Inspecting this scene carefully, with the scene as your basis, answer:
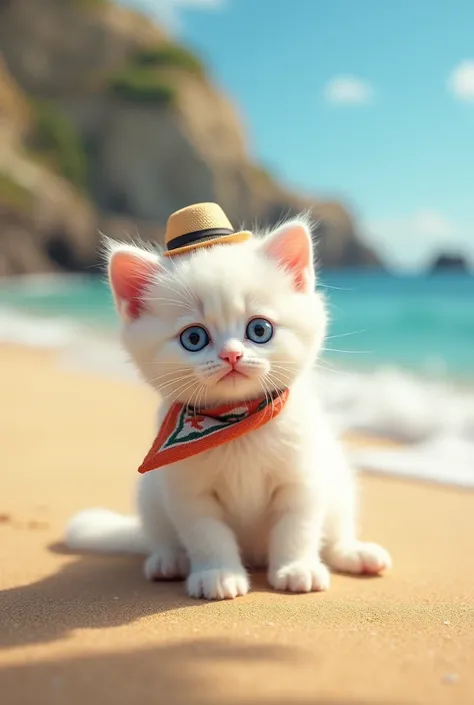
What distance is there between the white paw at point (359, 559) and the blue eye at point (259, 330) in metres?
0.95

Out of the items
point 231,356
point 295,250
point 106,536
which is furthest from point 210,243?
point 106,536

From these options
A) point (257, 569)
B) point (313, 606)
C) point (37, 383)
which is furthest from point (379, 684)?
point (37, 383)

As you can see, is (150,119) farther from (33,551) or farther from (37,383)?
(33,551)

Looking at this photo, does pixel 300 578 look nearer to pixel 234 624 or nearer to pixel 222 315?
pixel 234 624

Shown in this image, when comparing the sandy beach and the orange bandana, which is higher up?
the orange bandana

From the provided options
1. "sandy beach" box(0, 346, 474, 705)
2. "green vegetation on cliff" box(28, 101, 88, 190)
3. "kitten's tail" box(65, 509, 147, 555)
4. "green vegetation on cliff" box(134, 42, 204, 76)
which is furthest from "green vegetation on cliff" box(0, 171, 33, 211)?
"kitten's tail" box(65, 509, 147, 555)

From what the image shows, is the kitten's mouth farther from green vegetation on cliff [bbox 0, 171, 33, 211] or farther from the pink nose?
green vegetation on cliff [bbox 0, 171, 33, 211]

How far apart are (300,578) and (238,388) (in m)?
0.62

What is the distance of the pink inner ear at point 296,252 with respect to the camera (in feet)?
8.11

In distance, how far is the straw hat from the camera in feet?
8.32

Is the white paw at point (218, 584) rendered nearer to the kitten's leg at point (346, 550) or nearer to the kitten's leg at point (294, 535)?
the kitten's leg at point (294, 535)

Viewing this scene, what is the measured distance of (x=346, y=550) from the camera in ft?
9.37

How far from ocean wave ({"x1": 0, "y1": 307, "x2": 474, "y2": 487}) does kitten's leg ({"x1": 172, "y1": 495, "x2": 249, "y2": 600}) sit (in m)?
0.51

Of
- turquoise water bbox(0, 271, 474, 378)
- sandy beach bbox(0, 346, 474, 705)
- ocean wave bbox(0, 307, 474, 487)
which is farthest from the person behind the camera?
turquoise water bbox(0, 271, 474, 378)
